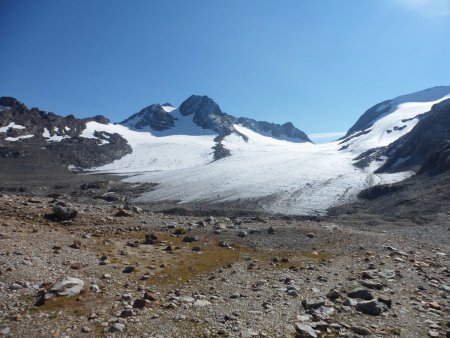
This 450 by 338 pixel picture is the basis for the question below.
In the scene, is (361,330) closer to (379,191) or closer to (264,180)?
(379,191)

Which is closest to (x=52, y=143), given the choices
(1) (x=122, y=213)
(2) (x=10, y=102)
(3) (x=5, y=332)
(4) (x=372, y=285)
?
(2) (x=10, y=102)

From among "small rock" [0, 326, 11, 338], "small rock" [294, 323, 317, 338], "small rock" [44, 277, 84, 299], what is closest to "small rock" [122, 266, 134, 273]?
"small rock" [44, 277, 84, 299]

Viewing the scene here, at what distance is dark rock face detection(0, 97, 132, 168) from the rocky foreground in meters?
109

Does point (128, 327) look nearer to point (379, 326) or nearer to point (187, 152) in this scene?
point (379, 326)

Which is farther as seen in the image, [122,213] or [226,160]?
[226,160]

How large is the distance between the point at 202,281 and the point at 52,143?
137724 millimetres

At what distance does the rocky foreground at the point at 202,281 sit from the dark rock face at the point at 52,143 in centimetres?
10867

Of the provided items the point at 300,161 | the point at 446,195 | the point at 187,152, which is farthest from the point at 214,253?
the point at 187,152

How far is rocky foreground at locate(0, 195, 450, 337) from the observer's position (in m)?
10.6

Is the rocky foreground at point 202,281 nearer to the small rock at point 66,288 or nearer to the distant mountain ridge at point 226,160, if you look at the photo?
the small rock at point 66,288

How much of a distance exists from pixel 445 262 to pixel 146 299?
15.1 m

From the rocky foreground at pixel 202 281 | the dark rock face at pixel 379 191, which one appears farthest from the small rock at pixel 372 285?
the dark rock face at pixel 379 191

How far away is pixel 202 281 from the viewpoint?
14.6 m

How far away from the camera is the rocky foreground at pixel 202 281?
419 inches
